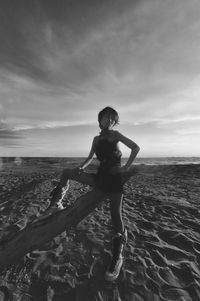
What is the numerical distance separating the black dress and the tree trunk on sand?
0.35 meters

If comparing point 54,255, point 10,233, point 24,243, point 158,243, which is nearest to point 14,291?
point 24,243

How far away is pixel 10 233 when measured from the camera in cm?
507

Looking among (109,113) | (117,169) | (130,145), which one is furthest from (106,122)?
(117,169)

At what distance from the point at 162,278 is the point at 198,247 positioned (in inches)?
65.8

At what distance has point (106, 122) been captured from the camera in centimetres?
305

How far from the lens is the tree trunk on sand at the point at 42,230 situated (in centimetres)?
308

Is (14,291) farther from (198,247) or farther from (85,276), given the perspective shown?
(198,247)

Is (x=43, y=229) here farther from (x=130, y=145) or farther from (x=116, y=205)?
(x=130, y=145)

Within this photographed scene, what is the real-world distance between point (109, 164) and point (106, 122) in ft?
2.38

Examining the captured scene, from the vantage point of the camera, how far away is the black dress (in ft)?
9.63

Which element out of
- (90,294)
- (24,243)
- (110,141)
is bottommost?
(90,294)

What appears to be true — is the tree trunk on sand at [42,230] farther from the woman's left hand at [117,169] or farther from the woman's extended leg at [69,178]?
the woman's left hand at [117,169]

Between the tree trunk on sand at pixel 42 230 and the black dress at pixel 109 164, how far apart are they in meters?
0.35

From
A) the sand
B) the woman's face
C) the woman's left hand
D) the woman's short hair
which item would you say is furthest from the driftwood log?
the woman's short hair
